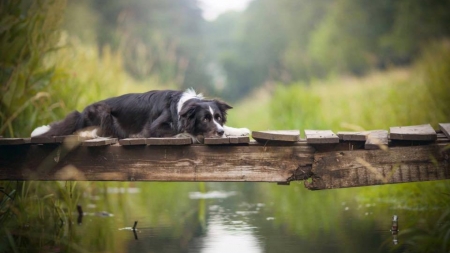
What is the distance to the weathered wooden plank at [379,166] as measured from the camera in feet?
14.4

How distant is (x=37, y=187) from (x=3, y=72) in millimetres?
1115

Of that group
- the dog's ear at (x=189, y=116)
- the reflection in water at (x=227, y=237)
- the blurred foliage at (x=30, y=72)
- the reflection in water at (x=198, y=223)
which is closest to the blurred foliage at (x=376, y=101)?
the reflection in water at (x=198, y=223)

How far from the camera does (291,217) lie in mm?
6336

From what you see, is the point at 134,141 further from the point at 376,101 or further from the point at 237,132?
the point at 376,101

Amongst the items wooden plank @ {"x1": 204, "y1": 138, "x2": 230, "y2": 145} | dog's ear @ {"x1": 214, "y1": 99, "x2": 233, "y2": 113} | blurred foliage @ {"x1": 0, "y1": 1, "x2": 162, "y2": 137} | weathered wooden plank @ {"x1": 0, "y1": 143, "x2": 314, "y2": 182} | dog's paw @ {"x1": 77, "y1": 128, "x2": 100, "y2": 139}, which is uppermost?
blurred foliage @ {"x1": 0, "y1": 1, "x2": 162, "y2": 137}

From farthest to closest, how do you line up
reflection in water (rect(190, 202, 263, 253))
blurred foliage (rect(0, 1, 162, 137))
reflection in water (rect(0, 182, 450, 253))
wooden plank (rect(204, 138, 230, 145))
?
blurred foliage (rect(0, 1, 162, 137)) → reflection in water (rect(0, 182, 450, 253)) → reflection in water (rect(190, 202, 263, 253)) → wooden plank (rect(204, 138, 230, 145))

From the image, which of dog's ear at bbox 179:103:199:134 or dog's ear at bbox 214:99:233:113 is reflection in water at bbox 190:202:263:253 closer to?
dog's ear at bbox 179:103:199:134

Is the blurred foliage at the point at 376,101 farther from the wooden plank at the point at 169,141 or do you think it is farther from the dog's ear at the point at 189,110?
the wooden plank at the point at 169,141

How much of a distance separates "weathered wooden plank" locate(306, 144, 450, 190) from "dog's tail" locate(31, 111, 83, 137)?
2246mm

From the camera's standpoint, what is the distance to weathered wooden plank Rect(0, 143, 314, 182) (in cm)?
452

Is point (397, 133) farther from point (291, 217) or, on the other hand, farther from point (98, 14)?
point (98, 14)

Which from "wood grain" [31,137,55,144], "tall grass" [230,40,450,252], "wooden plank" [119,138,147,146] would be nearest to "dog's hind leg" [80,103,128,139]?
"wood grain" [31,137,55,144]

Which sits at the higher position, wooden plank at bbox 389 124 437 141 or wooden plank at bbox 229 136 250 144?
wooden plank at bbox 389 124 437 141

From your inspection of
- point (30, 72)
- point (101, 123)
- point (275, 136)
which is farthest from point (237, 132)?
point (30, 72)
